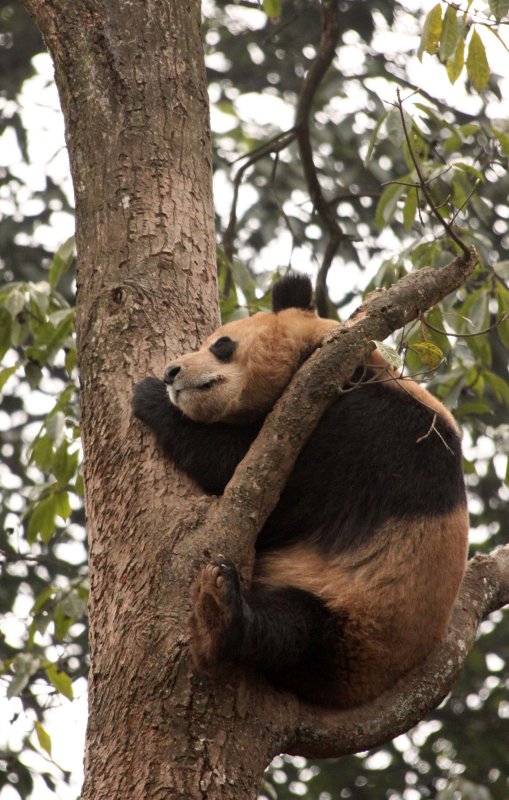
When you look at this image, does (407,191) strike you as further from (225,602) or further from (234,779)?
(234,779)

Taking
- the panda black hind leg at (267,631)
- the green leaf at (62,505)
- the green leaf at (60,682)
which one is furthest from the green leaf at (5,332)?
the panda black hind leg at (267,631)

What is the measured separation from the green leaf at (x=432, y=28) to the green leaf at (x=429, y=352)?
4.68ft

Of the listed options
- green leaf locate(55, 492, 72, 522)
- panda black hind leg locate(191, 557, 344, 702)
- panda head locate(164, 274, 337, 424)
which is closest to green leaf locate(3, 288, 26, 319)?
green leaf locate(55, 492, 72, 522)

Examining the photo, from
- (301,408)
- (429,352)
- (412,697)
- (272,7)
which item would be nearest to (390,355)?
(301,408)

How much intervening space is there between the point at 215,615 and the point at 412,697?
94 cm

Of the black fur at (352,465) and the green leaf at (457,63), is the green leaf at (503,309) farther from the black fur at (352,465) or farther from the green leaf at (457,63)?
the green leaf at (457,63)

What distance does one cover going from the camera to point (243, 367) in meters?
4.00

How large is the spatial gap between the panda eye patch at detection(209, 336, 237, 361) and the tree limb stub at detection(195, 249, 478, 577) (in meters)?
0.81

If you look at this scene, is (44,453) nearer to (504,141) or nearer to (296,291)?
(296,291)

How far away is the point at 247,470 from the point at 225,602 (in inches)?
16.7

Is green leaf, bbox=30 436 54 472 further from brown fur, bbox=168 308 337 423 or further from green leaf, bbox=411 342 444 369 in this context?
green leaf, bbox=411 342 444 369

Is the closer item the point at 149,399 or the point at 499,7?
the point at 149,399

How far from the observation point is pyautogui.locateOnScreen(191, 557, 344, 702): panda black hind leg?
2.78 m

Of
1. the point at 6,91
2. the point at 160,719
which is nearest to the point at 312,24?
the point at 6,91
